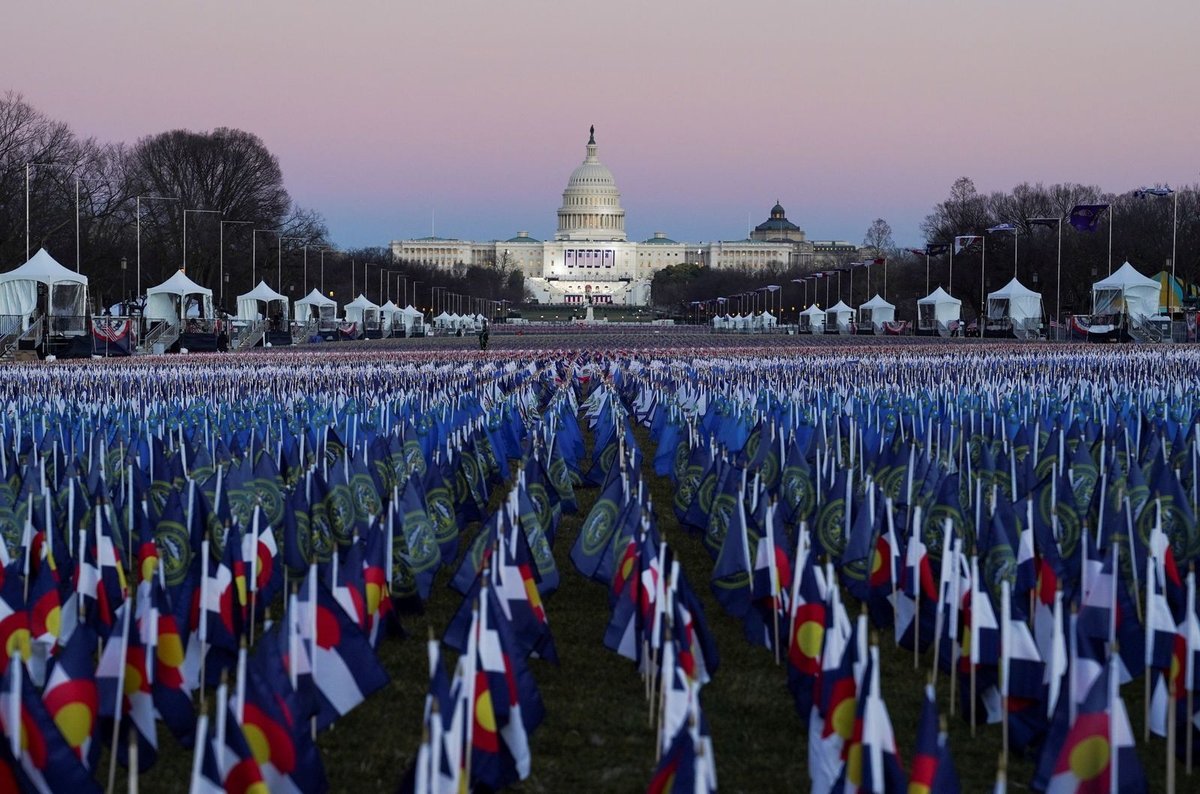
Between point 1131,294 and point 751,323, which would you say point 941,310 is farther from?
point 751,323

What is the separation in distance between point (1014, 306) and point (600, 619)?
66.7 m

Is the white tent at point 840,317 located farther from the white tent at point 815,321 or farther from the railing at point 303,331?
the railing at point 303,331

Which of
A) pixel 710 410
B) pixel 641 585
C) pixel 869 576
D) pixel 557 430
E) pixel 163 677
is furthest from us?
pixel 710 410

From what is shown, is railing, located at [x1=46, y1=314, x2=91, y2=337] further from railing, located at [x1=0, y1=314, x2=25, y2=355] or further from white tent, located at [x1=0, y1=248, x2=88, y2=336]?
railing, located at [x1=0, y1=314, x2=25, y2=355]

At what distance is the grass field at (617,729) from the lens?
23.5 ft

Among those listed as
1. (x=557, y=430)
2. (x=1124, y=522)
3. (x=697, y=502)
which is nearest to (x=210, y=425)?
(x=557, y=430)

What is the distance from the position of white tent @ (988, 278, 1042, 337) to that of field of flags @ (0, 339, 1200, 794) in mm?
58879

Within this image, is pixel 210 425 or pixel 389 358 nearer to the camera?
pixel 210 425

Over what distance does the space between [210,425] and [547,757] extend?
11315 millimetres

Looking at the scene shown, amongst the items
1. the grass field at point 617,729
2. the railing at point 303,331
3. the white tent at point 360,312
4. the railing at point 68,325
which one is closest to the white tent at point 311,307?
the railing at point 303,331

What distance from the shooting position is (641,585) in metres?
8.26

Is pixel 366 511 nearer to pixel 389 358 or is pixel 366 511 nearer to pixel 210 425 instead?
pixel 210 425

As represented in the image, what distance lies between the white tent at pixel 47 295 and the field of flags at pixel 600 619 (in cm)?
3344

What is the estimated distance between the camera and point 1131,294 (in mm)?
62406
